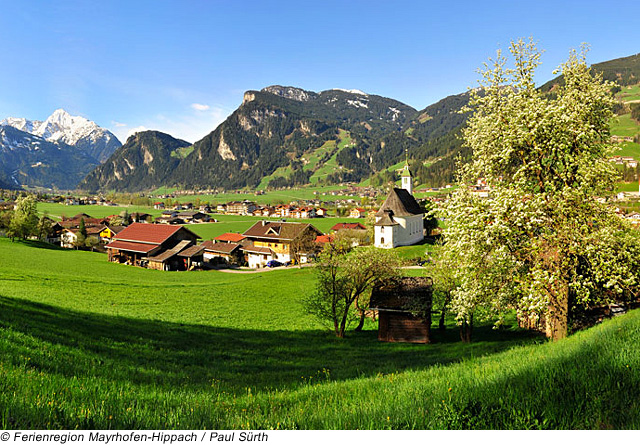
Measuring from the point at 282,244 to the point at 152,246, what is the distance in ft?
104

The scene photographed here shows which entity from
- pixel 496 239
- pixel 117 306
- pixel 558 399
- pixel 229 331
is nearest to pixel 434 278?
pixel 496 239

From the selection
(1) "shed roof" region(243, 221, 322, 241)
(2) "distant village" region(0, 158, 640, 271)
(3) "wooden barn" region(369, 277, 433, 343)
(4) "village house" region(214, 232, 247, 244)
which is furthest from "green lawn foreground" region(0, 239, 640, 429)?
(4) "village house" region(214, 232, 247, 244)

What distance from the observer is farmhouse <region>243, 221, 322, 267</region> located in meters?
87.6

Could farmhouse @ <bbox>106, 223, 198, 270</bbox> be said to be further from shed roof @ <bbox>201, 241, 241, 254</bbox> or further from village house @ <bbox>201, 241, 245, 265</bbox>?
village house @ <bbox>201, 241, 245, 265</bbox>

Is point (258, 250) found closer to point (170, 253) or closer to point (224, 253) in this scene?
point (224, 253)

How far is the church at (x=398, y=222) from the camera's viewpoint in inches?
3211

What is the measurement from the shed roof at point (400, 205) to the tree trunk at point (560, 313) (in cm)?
7049

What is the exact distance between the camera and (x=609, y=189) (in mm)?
14516

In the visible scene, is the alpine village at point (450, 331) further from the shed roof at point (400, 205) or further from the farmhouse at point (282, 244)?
the shed roof at point (400, 205)
